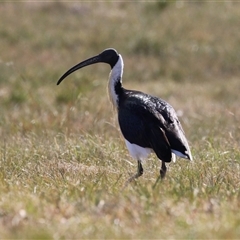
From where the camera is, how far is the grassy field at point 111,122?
16.4ft

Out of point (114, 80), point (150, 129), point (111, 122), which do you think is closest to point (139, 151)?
point (150, 129)

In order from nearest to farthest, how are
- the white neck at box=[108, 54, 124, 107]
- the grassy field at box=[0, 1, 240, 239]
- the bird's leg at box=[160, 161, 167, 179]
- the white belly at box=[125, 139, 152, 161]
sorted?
the grassy field at box=[0, 1, 240, 239] → the bird's leg at box=[160, 161, 167, 179] → the white belly at box=[125, 139, 152, 161] → the white neck at box=[108, 54, 124, 107]

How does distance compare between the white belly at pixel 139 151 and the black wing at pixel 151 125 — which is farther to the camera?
the white belly at pixel 139 151

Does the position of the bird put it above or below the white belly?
above

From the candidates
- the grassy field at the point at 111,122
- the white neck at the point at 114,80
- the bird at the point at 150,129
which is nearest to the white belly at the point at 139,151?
the bird at the point at 150,129

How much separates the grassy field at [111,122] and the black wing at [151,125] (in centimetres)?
29

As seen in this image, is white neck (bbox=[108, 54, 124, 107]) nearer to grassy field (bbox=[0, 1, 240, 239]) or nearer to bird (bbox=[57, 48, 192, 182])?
bird (bbox=[57, 48, 192, 182])

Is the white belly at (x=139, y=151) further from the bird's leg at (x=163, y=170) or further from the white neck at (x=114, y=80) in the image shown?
the white neck at (x=114, y=80)

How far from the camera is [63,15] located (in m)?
25.6

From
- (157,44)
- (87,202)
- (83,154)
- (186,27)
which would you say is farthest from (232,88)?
(87,202)

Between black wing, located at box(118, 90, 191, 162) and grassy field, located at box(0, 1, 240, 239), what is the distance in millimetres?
295

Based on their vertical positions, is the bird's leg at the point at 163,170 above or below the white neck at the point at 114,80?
below

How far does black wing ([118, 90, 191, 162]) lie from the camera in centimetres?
684

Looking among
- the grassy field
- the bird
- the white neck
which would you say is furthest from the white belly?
the white neck
